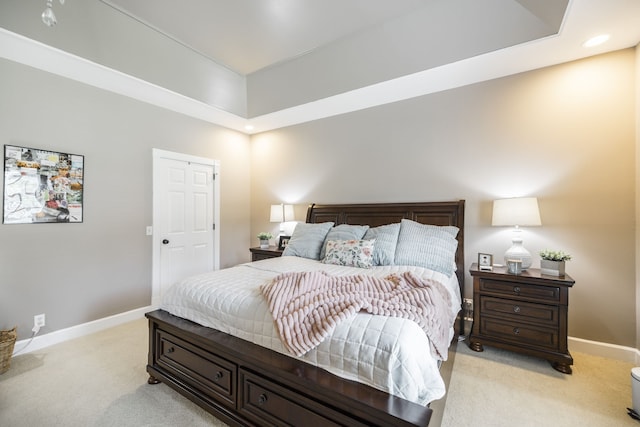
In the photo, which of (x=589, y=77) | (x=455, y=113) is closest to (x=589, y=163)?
(x=589, y=77)

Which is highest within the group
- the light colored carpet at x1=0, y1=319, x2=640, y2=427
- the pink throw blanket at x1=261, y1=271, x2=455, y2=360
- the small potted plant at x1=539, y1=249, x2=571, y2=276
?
the small potted plant at x1=539, y1=249, x2=571, y2=276

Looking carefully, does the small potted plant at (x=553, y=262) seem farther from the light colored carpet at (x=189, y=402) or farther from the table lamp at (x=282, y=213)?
the table lamp at (x=282, y=213)

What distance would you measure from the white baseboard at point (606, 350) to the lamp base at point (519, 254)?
0.83 m

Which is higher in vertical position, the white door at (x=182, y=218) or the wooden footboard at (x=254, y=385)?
the white door at (x=182, y=218)

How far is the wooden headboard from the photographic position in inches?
118

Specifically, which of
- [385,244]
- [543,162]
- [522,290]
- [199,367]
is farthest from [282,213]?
[543,162]

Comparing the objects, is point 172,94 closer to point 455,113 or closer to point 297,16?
point 297,16

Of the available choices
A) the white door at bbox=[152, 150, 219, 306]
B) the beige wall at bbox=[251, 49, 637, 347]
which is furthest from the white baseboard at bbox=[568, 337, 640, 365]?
the white door at bbox=[152, 150, 219, 306]

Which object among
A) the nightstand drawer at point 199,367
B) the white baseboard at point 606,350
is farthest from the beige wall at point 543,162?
the nightstand drawer at point 199,367

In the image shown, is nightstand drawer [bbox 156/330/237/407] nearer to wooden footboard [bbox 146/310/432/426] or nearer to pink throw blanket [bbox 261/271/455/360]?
wooden footboard [bbox 146/310/432/426]

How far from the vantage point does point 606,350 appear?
241 centimetres

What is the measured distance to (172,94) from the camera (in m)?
3.26

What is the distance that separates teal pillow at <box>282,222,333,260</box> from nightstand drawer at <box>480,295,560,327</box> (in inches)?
68.0

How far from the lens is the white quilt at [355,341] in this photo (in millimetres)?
1178
